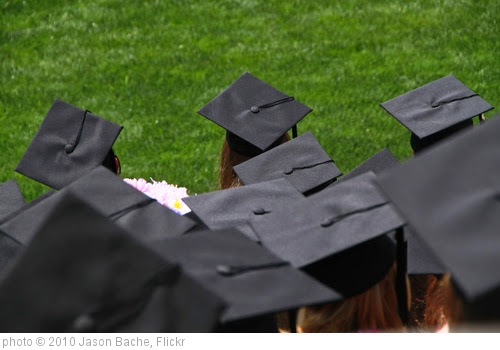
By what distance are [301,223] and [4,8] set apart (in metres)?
6.00

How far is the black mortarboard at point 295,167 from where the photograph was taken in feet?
12.5

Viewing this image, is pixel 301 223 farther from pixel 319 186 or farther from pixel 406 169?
pixel 319 186

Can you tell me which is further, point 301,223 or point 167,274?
point 301,223

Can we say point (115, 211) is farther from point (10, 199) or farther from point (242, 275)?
point (10, 199)

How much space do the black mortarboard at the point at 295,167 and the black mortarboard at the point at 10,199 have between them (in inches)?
36.9

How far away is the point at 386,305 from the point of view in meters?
2.90

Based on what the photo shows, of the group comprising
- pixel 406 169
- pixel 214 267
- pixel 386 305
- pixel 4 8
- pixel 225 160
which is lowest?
pixel 4 8

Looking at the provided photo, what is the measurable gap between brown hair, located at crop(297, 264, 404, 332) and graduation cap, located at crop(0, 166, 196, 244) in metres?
0.60

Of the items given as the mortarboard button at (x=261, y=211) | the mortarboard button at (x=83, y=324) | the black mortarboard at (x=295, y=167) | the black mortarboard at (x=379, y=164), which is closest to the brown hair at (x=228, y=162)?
the black mortarboard at (x=295, y=167)

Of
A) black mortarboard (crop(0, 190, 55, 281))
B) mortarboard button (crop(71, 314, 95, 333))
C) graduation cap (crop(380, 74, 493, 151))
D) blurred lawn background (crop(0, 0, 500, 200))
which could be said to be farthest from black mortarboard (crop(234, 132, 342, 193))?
blurred lawn background (crop(0, 0, 500, 200))

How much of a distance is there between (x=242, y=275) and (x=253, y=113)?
67.0 inches

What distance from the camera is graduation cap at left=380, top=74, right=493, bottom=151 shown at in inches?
161

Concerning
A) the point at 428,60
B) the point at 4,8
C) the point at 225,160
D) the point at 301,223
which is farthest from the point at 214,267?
the point at 4,8

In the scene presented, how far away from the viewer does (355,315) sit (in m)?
2.84
